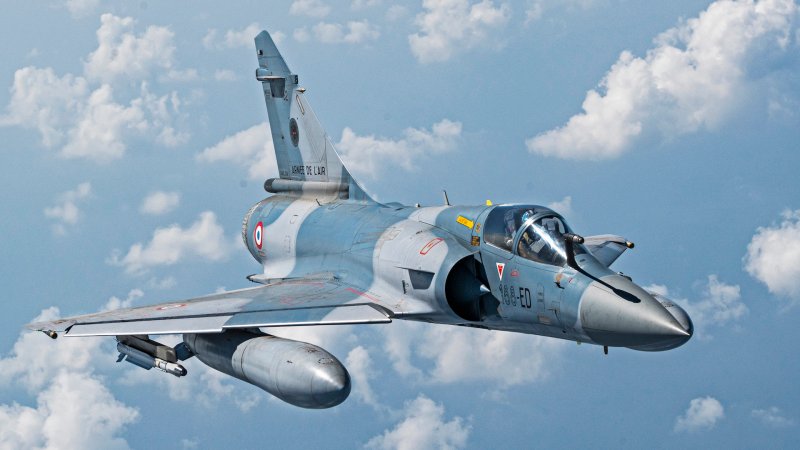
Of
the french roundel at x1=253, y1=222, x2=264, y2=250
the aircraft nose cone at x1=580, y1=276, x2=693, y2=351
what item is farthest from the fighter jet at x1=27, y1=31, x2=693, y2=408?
the french roundel at x1=253, y1=222, x2=264, y2=250

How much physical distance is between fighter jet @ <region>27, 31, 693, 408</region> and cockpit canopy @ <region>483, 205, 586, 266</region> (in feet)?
0.06

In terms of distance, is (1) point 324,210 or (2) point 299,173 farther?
(2) point 299,173

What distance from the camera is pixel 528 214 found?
14844 mm

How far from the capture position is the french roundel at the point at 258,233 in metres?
20.5

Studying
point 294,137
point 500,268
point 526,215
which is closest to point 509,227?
point 526,215

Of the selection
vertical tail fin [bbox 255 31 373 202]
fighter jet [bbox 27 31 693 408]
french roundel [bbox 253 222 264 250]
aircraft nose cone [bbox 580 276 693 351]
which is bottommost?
aircraft nose cone [bbox 580 276 693 351]

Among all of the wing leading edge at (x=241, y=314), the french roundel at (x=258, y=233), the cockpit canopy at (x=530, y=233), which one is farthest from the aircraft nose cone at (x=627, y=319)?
the french roundel at (x=258, y=233)

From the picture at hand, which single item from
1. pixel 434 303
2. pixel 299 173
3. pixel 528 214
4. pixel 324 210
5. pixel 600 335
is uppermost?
pixel 299 173

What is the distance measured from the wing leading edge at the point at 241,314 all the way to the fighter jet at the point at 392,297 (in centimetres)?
2

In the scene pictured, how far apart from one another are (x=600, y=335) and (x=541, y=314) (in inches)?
39.0

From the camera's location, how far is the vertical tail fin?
66.9ft

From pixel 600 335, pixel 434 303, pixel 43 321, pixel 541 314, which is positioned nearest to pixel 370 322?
pixel 434 303

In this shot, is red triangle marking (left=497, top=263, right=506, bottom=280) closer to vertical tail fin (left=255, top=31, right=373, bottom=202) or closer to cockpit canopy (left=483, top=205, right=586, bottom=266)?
cockpit canopy (left=483, top=205, right=586, bottom=266)

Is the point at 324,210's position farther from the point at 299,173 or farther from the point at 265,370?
the point at 265,370
